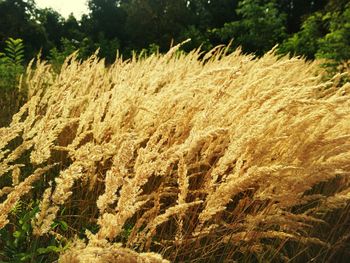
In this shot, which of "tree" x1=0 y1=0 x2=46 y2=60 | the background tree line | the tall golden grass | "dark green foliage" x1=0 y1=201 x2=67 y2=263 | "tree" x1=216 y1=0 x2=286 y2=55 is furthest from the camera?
"tree" x1=0 y1=0 x2=46 y2=60

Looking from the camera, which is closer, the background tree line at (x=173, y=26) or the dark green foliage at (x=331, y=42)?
the dark green foliage at (x=331, y=42)

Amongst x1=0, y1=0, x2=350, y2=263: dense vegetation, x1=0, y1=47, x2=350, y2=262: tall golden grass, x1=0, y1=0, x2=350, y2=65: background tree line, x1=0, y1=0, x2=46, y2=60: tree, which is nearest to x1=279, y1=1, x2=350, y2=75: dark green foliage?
x1=0, y1=0, x2=350, y2=65: background tree line

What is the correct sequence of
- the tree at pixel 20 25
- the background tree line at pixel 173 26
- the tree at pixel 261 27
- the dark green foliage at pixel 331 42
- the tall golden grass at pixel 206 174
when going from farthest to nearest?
the tree at pixel 20 25 → the tree at pixel 261 27 → the background tree line at pixel 173 26 → the dark green foliage at pixel 331 42 → the tall golden grass at pixel 206 174

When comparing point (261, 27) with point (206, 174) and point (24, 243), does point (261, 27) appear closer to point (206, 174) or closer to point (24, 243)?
point (206, 174)

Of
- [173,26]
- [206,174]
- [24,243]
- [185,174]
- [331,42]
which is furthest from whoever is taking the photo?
[173,26]

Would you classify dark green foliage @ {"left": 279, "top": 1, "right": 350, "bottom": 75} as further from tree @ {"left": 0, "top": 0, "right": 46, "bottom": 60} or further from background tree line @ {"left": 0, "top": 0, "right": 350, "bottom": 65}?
tree @ {"left": 0, "top": 0, "right": 46, "bottom": 60}

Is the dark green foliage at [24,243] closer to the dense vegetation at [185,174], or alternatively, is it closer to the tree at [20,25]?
the dense vegetation at [185,174]

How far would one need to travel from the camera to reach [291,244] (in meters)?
2.25

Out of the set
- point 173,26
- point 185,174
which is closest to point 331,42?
point 185,174

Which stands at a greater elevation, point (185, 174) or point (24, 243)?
point (185, 174)

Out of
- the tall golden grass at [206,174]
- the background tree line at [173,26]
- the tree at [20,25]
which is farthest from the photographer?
the tree at [20,25]

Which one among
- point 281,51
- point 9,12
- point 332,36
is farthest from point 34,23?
point 332,36

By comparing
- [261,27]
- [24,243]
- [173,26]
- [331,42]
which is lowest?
[24,243]

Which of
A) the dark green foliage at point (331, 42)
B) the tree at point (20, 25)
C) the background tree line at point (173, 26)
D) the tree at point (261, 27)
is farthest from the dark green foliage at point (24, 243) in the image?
the tree at point (20, 25)
